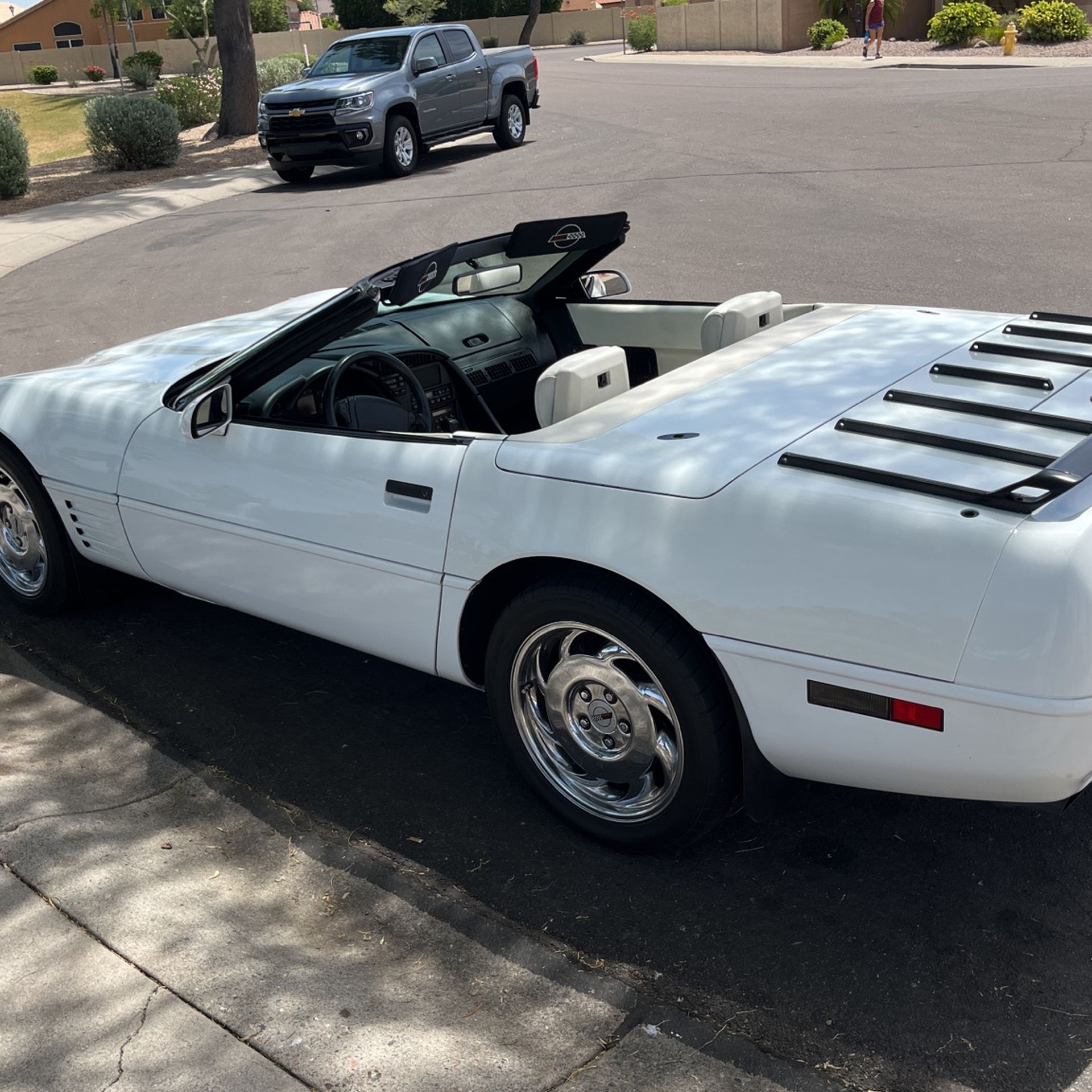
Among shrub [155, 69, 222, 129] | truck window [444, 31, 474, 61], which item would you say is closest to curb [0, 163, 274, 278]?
truck window [444, 31, 474, 61]

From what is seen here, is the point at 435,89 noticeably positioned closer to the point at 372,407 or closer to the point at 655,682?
the point at 372,407

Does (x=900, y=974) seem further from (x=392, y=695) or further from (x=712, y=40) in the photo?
(x=712, y=40)

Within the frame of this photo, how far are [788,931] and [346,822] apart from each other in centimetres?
135

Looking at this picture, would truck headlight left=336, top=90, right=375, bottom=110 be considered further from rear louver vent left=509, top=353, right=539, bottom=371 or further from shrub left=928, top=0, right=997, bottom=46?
shrub left=928, top=0, right=997, bottom=46

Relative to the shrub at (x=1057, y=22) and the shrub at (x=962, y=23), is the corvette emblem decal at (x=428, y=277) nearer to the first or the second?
the shrub at (x=1057, y=22)

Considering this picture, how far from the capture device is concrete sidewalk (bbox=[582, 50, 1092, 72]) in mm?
29062

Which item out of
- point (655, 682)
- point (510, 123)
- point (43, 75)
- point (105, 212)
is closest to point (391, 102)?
point (510, 123)

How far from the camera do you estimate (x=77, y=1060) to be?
269 centimetres

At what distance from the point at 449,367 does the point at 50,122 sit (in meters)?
41.0

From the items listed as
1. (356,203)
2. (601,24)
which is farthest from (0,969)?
(601,24)

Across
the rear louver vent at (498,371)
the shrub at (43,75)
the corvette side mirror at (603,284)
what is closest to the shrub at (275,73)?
the corvette side mirror at (603,284)

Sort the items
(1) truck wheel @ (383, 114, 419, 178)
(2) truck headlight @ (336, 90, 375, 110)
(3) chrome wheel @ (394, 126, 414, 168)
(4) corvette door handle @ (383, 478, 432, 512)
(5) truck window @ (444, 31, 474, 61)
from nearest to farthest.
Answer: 1. (4) corvette door handle @ (383, 478, 432, 512)
2. (2) truck headlight @ (336, 90, 375, 110)
3. (1) truck wheel @ (383, 114, 419, 178)
4. (3) chrome wheel @ (394, 126, 414, 168)
5. (5) truck window @ (444, 31, 474, 61)

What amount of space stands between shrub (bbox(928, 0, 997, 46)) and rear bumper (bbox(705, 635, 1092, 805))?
35897mm

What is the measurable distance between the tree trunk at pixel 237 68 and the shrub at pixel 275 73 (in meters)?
5.50
